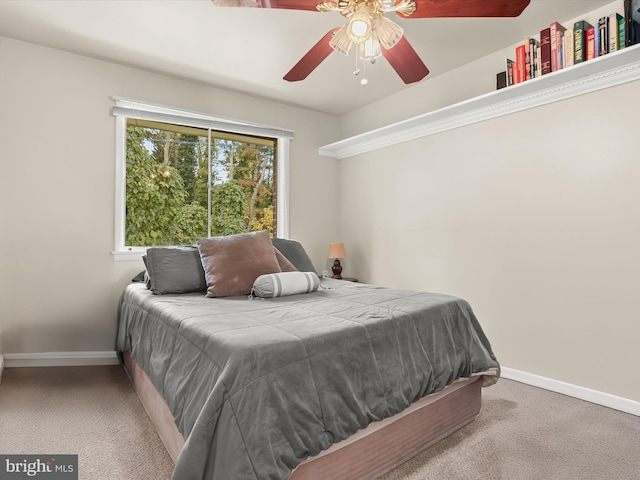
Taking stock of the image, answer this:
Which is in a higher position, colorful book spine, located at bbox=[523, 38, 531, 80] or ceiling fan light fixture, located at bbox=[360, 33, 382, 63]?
colorful book spine, located at bbox=[523, 38, 531, 80]

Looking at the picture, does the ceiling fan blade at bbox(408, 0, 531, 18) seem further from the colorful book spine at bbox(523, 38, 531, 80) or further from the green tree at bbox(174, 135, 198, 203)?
Answer: the green tree at bbox(174, 135, 198, 203)

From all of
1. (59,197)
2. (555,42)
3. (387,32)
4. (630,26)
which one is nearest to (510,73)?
(555,42)

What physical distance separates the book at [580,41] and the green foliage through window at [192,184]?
9.20 feet

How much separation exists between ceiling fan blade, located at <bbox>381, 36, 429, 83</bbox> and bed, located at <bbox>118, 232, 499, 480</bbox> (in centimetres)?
133

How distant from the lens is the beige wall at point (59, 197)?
9.44ft

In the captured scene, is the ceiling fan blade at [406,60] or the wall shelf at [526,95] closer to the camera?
the ceiling fan blade at [406,60]

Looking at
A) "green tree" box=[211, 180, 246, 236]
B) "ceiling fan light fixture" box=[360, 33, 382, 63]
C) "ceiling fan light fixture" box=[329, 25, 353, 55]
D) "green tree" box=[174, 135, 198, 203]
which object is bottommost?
"green tree" box=[211, 180, 246, 236]

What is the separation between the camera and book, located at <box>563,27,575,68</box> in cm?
243

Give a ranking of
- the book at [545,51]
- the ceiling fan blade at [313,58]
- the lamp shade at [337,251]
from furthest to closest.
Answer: the lamp shade at [337,251]
the book at [545,51]
the ceiling fan blade at [313,58]

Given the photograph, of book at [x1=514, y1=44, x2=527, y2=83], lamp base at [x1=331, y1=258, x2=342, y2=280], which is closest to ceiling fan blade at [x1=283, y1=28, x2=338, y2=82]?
book at [x1=514, y1=44, x2=527, y2=83]

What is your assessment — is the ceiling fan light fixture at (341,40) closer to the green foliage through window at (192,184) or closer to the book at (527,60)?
the book at (527,60)

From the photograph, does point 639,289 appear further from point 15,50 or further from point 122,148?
point 15,50

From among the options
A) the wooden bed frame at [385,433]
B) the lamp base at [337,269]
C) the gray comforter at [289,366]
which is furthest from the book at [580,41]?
the lamp base at [337,269]

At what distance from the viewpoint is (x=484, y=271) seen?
3.11m
